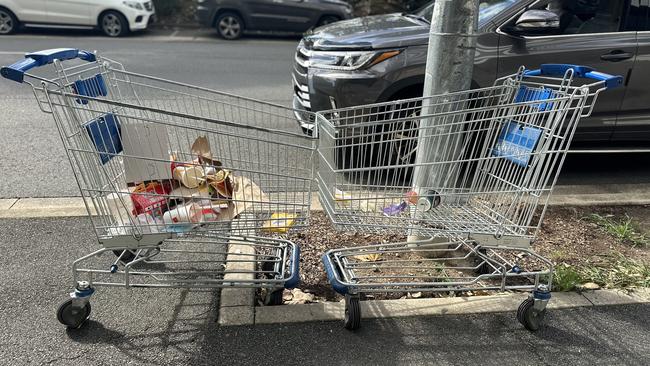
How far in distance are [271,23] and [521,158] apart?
12.6m

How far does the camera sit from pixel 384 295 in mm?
3176

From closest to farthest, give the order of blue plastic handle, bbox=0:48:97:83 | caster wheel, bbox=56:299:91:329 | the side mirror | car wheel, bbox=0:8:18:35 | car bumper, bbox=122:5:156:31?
blue plastic handle, bbox=0:48:97:83 < caster wheel, bbox=56:299:91:329 < the side mirror < car wheel, bbox=0:8:18:35 < car bumper, bbox=122:5:156:31

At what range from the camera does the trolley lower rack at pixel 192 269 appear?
262 centimetres

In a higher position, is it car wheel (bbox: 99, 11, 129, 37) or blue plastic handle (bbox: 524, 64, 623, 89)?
blue plastic handle (bbox: 524, 64, 623, 89)

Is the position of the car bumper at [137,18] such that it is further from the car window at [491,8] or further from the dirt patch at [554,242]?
the dirt patch at [554,242]

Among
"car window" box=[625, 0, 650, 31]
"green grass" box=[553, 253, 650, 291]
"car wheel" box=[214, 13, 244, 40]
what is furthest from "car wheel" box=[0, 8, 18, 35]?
"green grass" box=[553, 253, 650, 291]

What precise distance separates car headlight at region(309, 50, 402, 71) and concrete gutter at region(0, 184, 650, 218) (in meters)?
1.33

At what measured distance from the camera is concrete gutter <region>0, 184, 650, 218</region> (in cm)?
393

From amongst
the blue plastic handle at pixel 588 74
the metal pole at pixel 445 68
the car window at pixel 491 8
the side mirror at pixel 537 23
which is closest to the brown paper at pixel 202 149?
the metal pole at pixel 445 68

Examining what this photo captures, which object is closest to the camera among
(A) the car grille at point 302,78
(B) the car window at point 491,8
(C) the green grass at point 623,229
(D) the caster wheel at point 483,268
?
(D) the caster wheel at point 483,268

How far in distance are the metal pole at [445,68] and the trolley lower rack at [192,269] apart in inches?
37.3

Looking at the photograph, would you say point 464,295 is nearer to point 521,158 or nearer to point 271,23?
point 521,158

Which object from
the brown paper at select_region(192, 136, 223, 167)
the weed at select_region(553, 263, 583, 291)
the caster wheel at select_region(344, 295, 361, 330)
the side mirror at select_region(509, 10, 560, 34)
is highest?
the side mirror at select_region(509, 10, 560, 34)

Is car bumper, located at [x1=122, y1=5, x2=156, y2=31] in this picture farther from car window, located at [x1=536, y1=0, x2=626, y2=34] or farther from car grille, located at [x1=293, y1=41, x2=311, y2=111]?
car window, located at [x1=536, y1=0, x2=626, y2=34]
